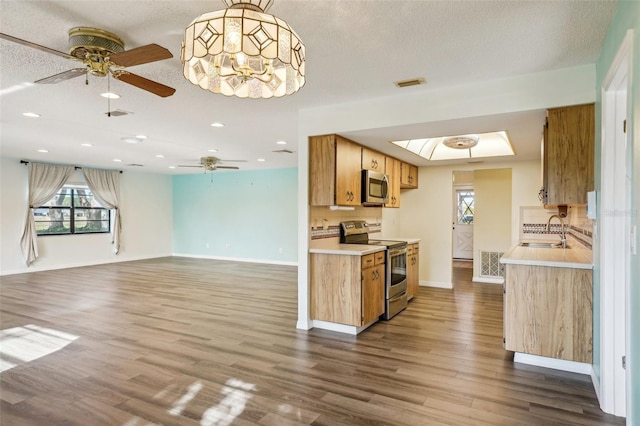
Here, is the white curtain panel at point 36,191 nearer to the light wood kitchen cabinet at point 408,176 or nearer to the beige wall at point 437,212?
the beige wall at point 437,212

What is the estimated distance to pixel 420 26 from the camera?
2.24 metres

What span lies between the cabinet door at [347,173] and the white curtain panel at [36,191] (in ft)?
24.8

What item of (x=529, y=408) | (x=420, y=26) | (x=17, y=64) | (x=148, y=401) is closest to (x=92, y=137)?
(x=17, y=64)

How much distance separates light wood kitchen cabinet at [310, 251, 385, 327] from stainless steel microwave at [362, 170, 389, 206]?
0.78m

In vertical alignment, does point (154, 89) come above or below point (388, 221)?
above

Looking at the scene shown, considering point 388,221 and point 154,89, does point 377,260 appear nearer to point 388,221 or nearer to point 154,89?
point 388,221

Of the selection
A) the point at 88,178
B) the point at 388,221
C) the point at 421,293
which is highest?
the point at 88,178

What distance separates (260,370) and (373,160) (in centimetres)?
305

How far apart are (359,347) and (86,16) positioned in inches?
129

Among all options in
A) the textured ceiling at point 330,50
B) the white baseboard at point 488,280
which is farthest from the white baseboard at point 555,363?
the white baseboard at point 488,280

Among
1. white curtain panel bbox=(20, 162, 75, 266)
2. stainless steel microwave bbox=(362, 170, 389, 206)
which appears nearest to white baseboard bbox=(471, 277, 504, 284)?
stainless steel microwave bbox=(362, 170, 389, 206)

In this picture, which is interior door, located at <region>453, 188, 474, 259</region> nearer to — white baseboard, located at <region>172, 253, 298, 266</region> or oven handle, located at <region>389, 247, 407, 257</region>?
white baseboard, located at <region>172, 253, 298, 266</region>

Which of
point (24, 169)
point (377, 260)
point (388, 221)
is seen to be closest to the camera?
point (377, 260)

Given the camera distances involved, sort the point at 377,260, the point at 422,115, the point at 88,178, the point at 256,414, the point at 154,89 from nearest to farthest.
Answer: the point at 256,414, the point at 154,89, the point at 422,115, the point at 377,260, the point at 88,178
